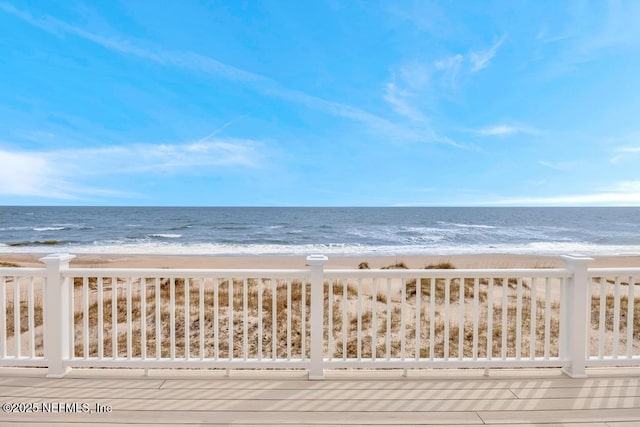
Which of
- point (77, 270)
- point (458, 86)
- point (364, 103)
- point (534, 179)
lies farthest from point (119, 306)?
point (534, 179)

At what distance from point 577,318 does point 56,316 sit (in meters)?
3.99

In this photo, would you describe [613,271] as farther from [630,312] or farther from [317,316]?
[317,316]

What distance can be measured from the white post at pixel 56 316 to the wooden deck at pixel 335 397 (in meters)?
0.14

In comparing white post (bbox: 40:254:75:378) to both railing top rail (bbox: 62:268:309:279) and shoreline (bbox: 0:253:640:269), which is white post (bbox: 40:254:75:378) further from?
shoreline (bbox: 0:253:640:269)

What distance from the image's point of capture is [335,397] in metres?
2.04

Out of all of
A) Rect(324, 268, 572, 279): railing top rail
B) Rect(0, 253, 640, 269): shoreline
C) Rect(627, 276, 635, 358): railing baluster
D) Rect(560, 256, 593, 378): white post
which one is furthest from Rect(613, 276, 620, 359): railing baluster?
Rect(0, 253, 640, 269): shoreline

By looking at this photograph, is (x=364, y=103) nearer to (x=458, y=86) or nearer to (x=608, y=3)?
(x=458, y=86)

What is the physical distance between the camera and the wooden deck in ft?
5.91

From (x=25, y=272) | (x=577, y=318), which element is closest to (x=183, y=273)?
(x=25, y=272)

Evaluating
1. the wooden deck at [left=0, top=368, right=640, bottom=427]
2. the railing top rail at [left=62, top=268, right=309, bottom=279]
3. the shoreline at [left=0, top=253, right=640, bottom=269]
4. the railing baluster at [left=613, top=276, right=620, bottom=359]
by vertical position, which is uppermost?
the railing top rail at [left=62, top=268, right=309, bottom=279]

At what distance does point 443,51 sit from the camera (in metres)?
11.8

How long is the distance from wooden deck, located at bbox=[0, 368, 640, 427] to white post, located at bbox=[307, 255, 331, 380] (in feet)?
0.35

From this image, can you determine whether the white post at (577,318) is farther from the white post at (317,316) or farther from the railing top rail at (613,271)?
the white post at (317,316)

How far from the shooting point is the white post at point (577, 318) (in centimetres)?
228
